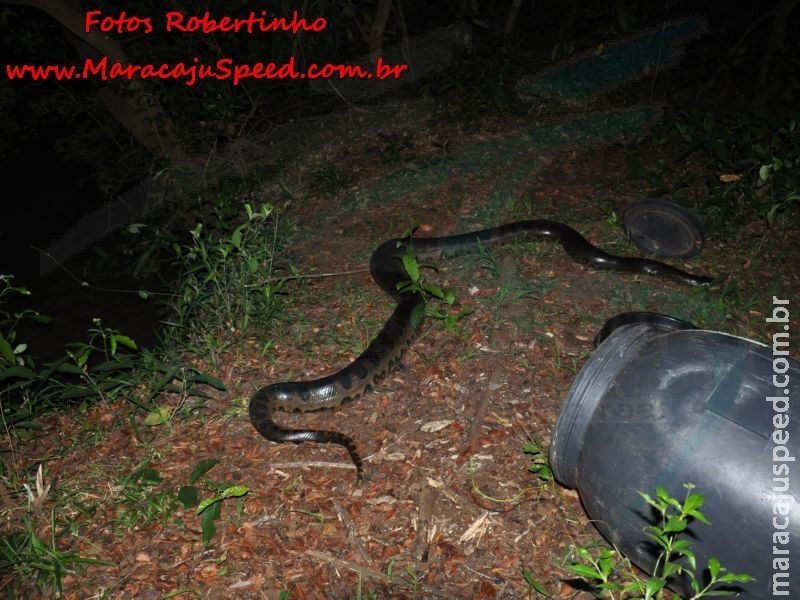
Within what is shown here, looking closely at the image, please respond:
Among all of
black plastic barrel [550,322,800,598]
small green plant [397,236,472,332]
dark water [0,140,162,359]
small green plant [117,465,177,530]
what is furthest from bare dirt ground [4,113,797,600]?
dark water [0,140,162,359]

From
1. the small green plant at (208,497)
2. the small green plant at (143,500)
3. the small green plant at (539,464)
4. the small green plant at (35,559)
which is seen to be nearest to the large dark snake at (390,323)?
the small green plant at (208,497)

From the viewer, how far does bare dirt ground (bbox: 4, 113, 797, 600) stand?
10.3 feet

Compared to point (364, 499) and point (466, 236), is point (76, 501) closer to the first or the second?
point (364, 499)

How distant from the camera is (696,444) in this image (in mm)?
2383

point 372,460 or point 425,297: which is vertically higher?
point 425,297

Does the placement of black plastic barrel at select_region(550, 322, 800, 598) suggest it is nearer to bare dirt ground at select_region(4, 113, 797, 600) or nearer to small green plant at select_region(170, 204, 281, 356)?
bare dirt ground at select_region(4, 113, 797, 600)

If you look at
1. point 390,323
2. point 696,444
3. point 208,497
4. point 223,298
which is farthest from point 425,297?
point 696,444

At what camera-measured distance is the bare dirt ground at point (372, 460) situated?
10.3ft

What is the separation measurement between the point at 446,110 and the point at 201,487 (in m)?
7.79

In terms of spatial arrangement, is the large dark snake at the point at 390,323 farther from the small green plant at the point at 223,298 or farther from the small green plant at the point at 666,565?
the small green plant at the point at 666,565

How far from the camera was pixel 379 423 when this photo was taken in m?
4.17

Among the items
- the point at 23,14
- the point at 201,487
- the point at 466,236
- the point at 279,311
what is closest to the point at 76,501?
the point at 201,487

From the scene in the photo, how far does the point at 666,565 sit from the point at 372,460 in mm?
2133

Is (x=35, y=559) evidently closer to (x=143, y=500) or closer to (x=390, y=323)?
(x=143, y=500)
